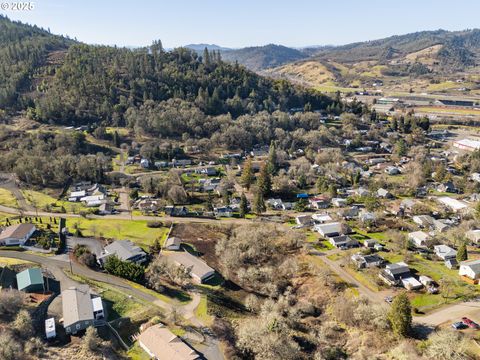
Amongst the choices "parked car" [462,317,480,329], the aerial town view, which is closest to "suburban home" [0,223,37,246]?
the aerial town view

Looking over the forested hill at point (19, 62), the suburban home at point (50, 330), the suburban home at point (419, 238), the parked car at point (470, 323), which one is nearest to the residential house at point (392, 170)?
the suburban home at point (419, 238)

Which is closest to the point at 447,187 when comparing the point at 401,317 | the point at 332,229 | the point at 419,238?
the point at 419,238

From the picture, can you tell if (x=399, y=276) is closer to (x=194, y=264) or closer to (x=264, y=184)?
(x=194, y=264)

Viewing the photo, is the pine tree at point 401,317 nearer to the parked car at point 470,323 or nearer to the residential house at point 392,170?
the parked car at point 470,323

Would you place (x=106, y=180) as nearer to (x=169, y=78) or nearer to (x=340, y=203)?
(x=340, y=203)

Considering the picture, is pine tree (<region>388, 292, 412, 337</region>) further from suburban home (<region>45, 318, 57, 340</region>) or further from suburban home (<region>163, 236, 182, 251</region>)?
suburban home (<region>45, 318, 57, 340</region>)
